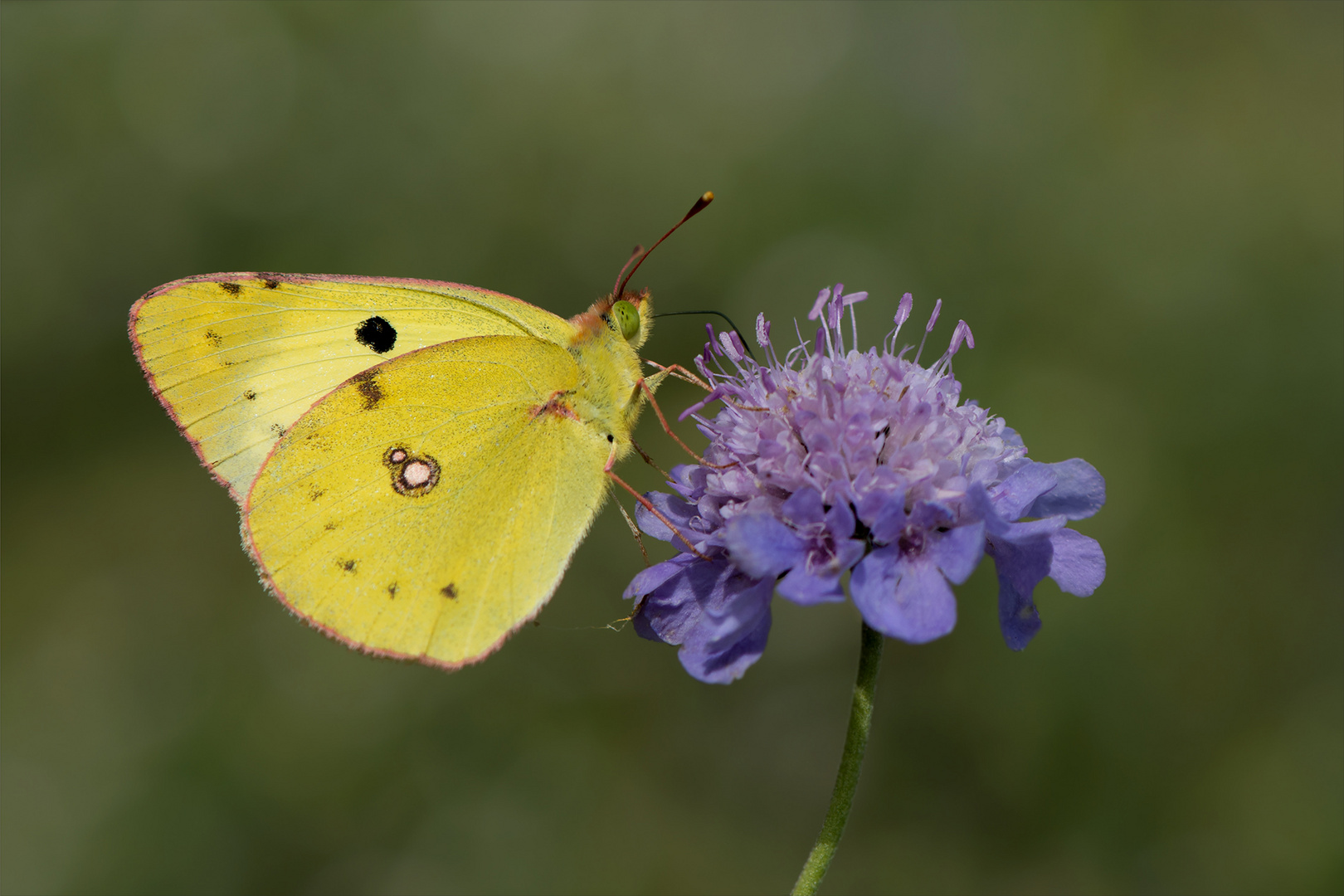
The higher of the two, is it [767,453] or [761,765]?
[767,453]

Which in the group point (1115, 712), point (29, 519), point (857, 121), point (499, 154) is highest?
point (857, 121)

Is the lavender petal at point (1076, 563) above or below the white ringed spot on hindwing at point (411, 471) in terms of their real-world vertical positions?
above

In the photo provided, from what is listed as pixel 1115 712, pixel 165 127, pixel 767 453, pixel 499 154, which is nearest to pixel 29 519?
pixel 165 127

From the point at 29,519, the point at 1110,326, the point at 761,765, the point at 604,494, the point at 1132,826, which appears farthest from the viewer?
the point at 29,519

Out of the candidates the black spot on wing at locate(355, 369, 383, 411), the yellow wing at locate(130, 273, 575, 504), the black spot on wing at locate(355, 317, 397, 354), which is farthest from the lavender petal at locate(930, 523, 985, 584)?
the black spot on wing at locate(355, 317, 397, 354)

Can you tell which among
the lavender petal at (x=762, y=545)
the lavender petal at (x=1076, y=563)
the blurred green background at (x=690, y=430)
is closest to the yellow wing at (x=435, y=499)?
the lavender petal at (x=762, y=545)

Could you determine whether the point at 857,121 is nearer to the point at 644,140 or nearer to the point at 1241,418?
the point at 644,140

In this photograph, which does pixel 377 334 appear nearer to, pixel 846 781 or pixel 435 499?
pixel 435 499

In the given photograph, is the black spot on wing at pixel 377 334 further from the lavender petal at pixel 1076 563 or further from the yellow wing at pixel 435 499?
the lavender petal at pixel 1076 563
